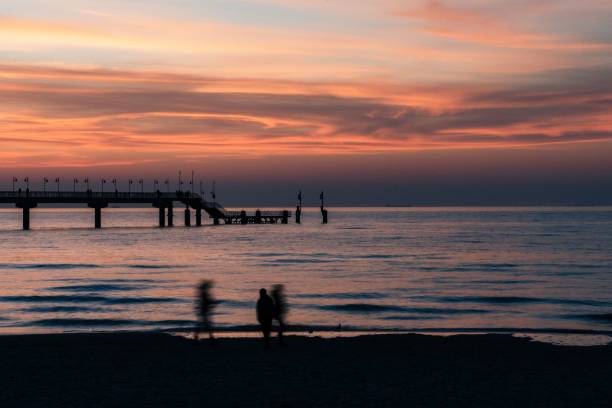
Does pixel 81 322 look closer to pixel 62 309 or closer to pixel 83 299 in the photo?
pixel 62 309

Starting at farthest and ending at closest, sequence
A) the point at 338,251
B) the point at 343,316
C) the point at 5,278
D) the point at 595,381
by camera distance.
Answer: the point at 338,251, the point at 5,278, the point at 343,316, the point at 595,381

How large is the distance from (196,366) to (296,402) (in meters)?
4.49

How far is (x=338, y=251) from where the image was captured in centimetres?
8006

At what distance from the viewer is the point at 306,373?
680 inches

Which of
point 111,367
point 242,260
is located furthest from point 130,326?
point 242,260

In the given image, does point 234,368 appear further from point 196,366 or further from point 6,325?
point 6,325

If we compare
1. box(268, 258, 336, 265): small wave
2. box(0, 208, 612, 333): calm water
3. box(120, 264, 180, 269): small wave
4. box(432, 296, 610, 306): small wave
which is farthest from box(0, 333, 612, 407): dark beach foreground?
box(268, 258, 336, 265): small wave

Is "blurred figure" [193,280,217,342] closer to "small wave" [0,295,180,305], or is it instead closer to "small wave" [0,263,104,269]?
"small wave" [0,295,180,305]

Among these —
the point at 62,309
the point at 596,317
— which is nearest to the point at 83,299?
the point at 62,309

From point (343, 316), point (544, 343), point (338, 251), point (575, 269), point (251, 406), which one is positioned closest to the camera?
point (251, 406)

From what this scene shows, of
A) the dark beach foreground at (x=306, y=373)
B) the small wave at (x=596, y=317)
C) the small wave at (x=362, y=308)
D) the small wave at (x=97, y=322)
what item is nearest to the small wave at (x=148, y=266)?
the small wave at (x=362, y=308)

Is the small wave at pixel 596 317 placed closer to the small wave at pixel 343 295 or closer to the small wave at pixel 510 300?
the small wave at pixel 510 300

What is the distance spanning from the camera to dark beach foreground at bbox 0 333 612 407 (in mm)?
14750

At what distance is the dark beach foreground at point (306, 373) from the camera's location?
14750 mm
